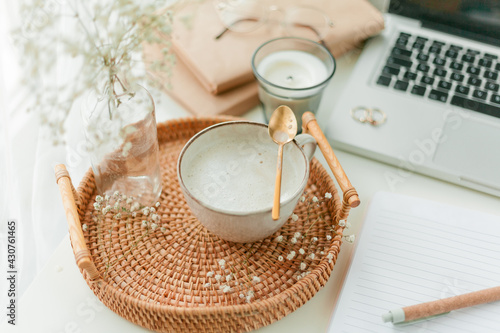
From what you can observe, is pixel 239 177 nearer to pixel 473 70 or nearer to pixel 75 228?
pixel 75 228

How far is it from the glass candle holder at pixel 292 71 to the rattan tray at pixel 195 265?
12cm

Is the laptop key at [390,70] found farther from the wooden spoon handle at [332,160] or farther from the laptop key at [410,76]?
the wooden spoon handle at [332,160]

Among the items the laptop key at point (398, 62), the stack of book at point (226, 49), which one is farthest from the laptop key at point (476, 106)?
the stack of book at point (226, 49)

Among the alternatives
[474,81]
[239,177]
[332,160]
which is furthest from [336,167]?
[474,81]

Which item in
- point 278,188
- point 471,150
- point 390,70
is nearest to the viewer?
point 278,188

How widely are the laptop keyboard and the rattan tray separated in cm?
26

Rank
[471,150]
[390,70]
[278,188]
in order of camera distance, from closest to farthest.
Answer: [278,188] < [471,150] < [390,70]

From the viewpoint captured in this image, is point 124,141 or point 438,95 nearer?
point 124,141

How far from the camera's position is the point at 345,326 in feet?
1.78

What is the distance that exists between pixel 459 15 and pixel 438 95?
6.7 inches

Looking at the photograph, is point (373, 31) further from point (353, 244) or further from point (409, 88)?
point (353, 244)

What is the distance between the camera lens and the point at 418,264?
603 mm

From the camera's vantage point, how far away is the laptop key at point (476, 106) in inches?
30.1

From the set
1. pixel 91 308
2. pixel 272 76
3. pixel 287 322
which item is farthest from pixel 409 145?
pixel 91 308
